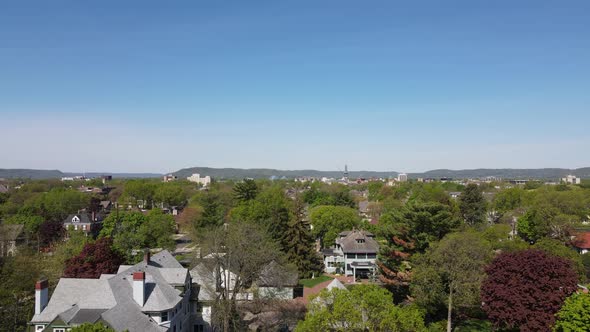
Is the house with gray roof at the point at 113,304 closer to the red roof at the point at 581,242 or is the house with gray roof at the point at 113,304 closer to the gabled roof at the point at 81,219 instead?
the red roof at the point at 581,242

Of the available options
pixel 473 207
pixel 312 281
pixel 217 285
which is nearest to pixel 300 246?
pixel 312 281

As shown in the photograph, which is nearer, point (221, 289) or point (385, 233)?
point (221, 289)

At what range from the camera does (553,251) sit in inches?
1515

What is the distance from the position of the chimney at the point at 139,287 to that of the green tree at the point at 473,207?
54.2 m

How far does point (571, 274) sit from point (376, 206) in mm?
68448

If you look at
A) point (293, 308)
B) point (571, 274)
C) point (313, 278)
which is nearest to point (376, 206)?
point (313, 278)

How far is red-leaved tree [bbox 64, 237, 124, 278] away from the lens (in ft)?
105

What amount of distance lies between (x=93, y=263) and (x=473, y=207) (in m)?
54.6

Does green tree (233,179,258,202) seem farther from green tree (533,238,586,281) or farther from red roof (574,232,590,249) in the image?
red roof (574,232,590,249)

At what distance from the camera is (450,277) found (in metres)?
28.3

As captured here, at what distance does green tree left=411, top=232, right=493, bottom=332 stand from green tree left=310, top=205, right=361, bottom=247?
32658 millimetres

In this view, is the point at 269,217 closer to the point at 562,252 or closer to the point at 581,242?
the point at 562,252

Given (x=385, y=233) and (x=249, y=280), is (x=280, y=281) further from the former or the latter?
(x=385, y=233)

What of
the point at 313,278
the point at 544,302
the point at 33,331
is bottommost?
the point at 313,278
